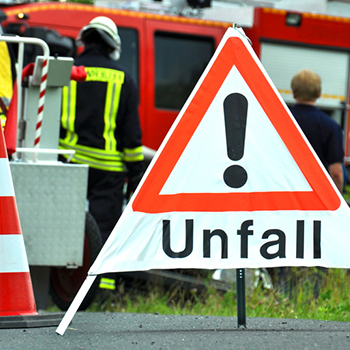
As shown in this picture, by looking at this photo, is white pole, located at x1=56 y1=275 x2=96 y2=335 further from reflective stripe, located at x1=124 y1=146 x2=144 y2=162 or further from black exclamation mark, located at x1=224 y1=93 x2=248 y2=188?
reflective stripe, located at x1=124 y1=146 x2=144 y2=162

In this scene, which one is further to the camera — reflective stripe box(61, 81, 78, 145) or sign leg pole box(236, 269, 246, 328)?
reflective stripe box(61, 81, 78, 145)

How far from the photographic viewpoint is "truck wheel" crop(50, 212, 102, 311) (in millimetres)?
5797

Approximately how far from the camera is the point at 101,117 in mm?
6930

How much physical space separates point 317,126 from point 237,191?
10.00ft

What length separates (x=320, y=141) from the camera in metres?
6.94

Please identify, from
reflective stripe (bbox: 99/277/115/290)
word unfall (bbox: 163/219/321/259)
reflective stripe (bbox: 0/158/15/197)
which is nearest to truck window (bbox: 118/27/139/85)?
reflective stripe (bbox: 99/277/115/290)

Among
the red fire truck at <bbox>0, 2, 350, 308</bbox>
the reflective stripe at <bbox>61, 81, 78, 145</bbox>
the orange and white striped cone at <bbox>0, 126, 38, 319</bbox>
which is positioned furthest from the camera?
the red fire truck at <bbox>0, 2, 350, 308</bbox>

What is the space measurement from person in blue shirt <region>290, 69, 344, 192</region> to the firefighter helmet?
4.55 feet

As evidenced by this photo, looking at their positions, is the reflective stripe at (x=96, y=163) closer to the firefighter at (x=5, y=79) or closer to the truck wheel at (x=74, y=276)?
the firefighter at (x=5, y=79)

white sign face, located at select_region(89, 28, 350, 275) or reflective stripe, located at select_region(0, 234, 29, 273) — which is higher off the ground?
white sign face, located at select_region(89, 28, 350, 275)

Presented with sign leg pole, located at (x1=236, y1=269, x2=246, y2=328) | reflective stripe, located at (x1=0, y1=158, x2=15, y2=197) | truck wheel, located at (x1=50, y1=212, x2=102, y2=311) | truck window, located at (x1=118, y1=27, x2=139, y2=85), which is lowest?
truck wheel, located at (x1=50, y1=212, x2=102, y2=311)

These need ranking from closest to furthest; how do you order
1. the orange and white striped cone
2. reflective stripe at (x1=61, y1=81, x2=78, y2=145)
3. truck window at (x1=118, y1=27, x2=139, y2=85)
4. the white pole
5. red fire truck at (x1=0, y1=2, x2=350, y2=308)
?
1. the white pole
2. the orange and white striped cone
3. reflective stripe at (x1=61, y1=81, x2=78, y2=145)
4. red fire truck at (x1=0, y1=2, x2=350, y2=308)
5. truck window at (x1=118, y1=27, x2=139, y2=85)

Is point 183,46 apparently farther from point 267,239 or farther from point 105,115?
point 267,239

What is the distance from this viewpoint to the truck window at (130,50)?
9860 millimetres
